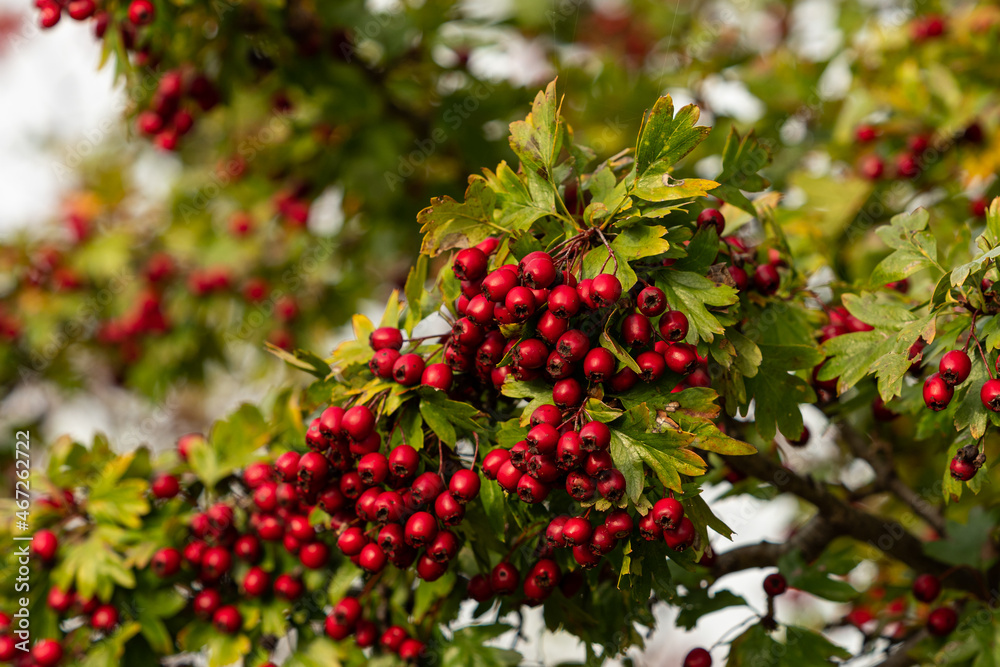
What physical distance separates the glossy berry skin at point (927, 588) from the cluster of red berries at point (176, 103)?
3.06 m

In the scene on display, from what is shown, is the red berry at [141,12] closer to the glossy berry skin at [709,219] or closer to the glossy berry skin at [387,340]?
the glossy berry skin at [387,340]

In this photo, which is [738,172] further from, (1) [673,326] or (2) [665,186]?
(1) [673,326]

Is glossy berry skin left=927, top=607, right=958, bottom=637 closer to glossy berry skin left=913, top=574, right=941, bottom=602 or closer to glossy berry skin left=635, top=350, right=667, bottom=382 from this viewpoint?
glossy berry skin left=913, top=574, right=941, bottom=602

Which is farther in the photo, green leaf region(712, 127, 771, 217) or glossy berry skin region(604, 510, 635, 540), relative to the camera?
green leaf region(712, 127, 771, 217)

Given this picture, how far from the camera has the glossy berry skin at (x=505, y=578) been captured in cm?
162

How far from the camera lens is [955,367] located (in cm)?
138

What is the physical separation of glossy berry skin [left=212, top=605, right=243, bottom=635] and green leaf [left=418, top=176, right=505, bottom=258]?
3.88ft

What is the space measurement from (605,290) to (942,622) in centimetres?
160

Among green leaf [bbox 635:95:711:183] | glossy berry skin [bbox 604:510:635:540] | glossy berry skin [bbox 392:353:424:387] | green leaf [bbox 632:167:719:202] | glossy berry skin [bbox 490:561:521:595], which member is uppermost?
green leaf [bbox 635:95:711:183]

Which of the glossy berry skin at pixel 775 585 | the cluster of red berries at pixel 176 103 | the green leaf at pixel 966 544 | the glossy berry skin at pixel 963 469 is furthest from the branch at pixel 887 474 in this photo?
the cluster of red berries at pixel 176 103

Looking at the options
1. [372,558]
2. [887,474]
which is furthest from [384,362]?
[887,474]

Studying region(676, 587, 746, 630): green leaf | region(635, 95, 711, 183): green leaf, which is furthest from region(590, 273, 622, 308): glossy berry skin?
region(676, 587, 746, 630): green leaf

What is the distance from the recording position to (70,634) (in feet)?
7.04

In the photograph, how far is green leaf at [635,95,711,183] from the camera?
1397mm
